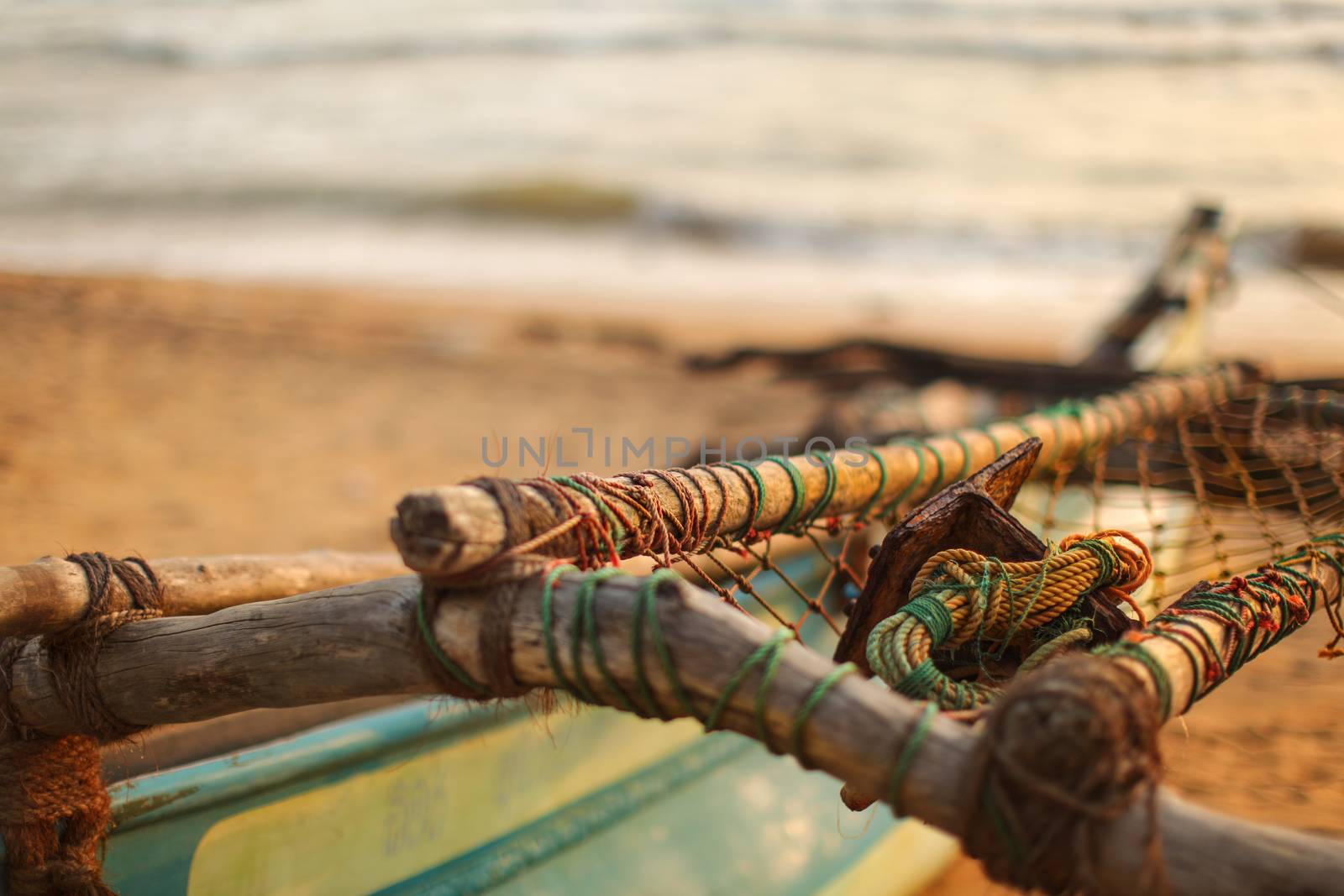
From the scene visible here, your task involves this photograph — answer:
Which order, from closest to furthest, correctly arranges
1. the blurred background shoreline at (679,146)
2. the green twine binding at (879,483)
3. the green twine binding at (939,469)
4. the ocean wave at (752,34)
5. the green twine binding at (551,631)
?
1. the green twine binding at (551,631)
2. the green twine binding at (879,483)
3. the green twine binding at (939,469)
4. the blurred background shoreline at (679,146)
5. the ocean wave at (752,34)

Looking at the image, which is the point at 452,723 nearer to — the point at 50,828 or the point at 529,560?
the point at 50,828

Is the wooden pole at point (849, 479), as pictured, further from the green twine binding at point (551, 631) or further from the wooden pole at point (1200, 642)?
the wooden pole at point (1200, 642)

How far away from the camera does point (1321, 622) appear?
5180 mm

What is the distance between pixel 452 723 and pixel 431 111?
55.5 feet

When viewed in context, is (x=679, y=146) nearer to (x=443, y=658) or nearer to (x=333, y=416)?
(x=333, y=416)

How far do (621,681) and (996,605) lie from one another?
0.58 meters

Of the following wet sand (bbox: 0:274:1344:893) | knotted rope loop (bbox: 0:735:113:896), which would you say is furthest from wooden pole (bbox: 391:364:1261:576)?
wet sand (bbox: 0:274:1344:893)

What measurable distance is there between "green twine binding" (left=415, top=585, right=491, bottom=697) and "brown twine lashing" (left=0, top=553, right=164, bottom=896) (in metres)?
0.67

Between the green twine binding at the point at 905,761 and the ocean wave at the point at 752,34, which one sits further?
the ocean wave at the point at 752,34

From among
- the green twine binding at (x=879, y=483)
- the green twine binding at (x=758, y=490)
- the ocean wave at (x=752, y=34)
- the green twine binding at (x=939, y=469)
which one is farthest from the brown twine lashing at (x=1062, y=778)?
the ocean wave at (x=752, y=34)

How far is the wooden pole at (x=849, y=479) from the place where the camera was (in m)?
1.18

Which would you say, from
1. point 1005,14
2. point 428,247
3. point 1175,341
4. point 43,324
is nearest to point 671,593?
point 1175,341

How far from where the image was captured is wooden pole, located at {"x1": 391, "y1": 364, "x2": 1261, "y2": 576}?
118cm

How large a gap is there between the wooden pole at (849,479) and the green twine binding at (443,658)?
79mm
